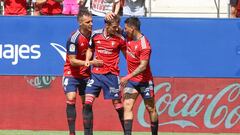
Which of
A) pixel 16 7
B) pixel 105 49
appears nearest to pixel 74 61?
pixel 105 49

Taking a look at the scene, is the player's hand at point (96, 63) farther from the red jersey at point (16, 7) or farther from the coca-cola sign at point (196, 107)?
the red jersey at point (16, 7)

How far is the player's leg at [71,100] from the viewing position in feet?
37.2

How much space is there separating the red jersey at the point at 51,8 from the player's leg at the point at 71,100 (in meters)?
3.05

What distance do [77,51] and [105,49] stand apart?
20.7 inches

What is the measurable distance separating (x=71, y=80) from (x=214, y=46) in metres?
3.32

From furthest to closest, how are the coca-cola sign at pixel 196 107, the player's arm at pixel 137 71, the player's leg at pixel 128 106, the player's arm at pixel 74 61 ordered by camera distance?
the coca-cola sign at pixel 196 107, the player's arm at pixel 74 61, the player's leg at pixel 128 106, the player's arm at pixel 137 71

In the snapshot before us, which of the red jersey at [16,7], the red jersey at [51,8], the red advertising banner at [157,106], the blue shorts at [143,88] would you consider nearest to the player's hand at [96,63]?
the blue shorts at [143,88]

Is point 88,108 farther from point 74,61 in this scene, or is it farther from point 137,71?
point 137,71

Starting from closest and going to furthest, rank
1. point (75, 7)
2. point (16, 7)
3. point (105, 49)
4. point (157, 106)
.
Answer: point (105, 49), point (157, 106), point (16, 7), point (75, 7)

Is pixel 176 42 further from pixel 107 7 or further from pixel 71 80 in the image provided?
pixel 71 80

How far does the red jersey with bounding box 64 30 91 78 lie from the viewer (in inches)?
444

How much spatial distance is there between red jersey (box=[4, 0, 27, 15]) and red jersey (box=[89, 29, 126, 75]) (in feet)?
11.5

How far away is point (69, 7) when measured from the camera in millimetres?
14383

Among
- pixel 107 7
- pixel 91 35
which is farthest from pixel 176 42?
pixel 91 35
